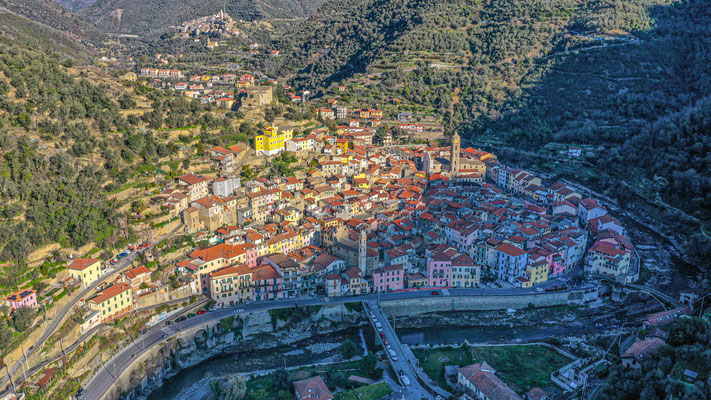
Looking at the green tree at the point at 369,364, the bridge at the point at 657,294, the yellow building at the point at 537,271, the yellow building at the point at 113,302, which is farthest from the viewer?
the yellow building at the point at 537,271

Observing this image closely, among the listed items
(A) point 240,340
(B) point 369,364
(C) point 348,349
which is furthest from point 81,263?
(B) point 369,364

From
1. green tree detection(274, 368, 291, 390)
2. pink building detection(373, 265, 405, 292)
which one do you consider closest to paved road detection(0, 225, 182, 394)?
green tree detection(274, 368, 291, 390)

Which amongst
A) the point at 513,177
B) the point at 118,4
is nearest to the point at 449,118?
the point at 513,177

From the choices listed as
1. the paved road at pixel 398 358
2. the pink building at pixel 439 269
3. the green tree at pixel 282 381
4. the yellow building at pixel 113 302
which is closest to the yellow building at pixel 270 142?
the pink building at pixel 439 269

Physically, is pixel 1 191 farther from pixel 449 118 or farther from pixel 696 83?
pixel 696 83

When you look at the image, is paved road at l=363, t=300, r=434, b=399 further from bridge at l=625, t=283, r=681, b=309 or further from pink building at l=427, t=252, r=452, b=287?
bridge at l=625, t=283, r=681, b=309

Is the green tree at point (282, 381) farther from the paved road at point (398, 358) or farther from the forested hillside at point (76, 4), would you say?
the forested hillside at point (76, 4)
